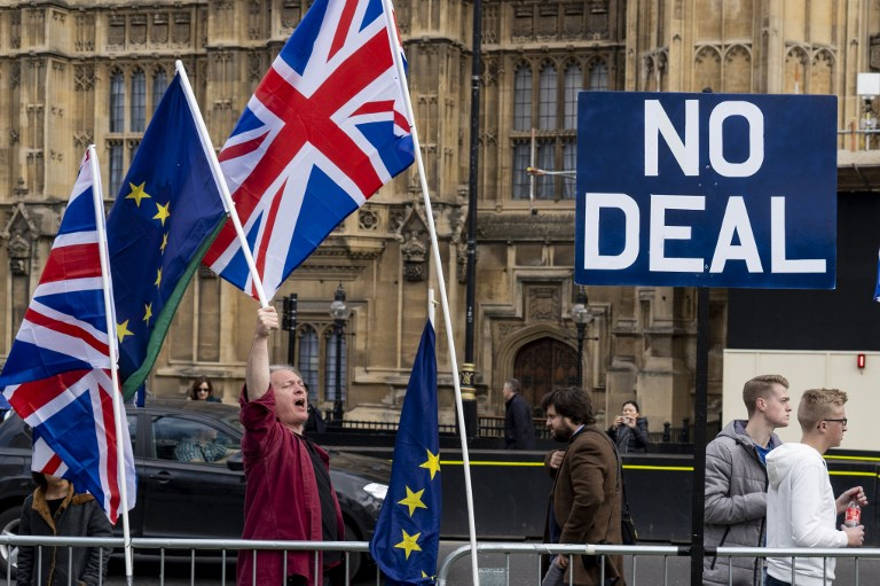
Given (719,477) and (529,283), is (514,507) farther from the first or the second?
(529,283)

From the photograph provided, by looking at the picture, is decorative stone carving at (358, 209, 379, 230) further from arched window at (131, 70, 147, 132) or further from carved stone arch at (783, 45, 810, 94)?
carved stone arch at (783, 45, 810, 94)

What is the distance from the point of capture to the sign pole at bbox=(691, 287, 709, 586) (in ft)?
19.0

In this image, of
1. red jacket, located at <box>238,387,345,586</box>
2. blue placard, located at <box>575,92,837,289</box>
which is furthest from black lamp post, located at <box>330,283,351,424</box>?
blue placard, located at <box>575,92,837,289</box>

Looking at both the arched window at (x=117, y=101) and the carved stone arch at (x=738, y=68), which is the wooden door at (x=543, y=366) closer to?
the carved stone arch at (x=738, y=68)

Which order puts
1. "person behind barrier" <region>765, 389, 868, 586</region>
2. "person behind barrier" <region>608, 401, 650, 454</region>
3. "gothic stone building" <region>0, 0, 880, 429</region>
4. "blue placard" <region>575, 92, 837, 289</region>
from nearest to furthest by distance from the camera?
"blue placard" <region>575, 92, 837, 289</region>, "person behind barrier" <region>765, 389, 868, 586</region>, "person behind barrier" <region>608, 401, 650, 454</region>, "gothic stone building" <region>0, 0, 880, 429</region>

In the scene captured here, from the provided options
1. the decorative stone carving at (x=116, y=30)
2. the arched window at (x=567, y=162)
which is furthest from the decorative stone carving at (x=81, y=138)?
the arched window at (x=567, y=162)

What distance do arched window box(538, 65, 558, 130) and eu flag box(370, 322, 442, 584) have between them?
85.6ft

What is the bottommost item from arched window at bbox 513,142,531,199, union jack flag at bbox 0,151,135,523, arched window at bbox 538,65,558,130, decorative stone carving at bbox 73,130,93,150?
union jack flag at bbox 0,151,135,523

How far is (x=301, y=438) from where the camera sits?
6992 mm

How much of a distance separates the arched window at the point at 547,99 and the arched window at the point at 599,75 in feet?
2.77

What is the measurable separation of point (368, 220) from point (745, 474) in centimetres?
2485

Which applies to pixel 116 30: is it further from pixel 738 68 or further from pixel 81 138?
pixel 738 68

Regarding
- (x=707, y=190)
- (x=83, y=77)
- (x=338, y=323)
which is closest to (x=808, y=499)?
(x=707, y=190)

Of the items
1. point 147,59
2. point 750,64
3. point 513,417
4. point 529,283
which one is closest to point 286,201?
point 513,417
